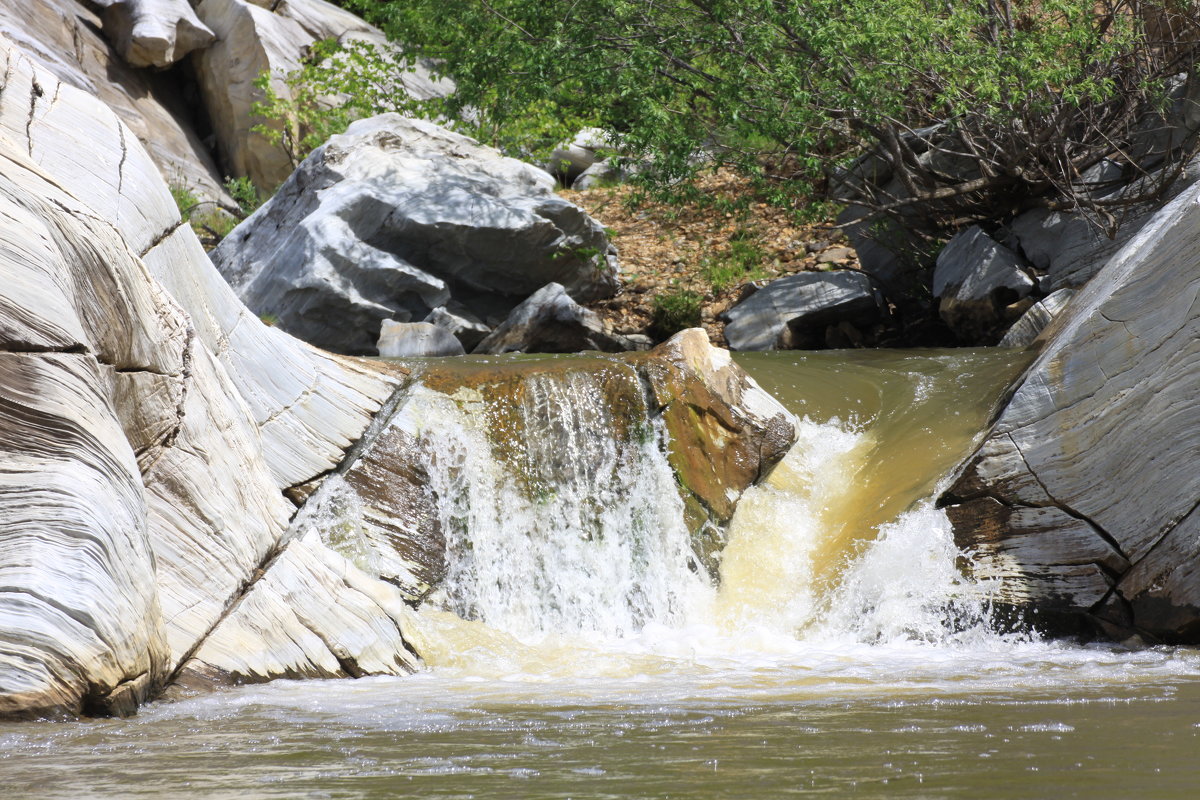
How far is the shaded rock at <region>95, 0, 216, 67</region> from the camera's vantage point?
17545 millimetres

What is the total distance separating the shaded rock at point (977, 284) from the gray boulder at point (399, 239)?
3.99 metres

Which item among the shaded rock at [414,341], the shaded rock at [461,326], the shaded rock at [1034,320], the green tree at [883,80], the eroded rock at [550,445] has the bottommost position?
the eroded rock at [550,445]

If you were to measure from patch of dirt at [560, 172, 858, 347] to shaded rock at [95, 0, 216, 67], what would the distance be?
6.52 metres

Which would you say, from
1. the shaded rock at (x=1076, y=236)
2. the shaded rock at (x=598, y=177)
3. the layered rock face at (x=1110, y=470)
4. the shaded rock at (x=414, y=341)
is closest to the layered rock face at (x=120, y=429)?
the layered rock face at (x=1110, y=470)

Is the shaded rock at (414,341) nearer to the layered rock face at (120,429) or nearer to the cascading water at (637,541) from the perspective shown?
the cascading water at (637,541)

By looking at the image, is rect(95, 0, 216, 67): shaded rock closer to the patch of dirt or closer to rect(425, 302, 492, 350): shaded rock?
the patch of dirt

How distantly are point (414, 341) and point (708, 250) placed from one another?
16.1 feet

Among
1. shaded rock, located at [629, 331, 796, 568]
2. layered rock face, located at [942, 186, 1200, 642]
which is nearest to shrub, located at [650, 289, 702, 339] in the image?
shaded rock, located at [629, 331, 796, 568]

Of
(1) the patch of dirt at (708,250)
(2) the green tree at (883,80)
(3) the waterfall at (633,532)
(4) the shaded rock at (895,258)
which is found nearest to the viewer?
(3) the waterfall at (633,532)

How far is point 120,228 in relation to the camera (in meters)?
5.86

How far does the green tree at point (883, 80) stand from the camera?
1053 cm

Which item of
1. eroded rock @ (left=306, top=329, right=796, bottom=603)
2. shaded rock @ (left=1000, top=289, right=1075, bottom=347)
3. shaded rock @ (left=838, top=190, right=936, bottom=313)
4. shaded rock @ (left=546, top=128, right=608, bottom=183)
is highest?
shaded rock @ (left=546, top=128, right=608, bottom=183)

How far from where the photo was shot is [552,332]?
12352 millimetres

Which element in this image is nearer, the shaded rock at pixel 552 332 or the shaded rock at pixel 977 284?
the shaded rock at pixel 977 284
